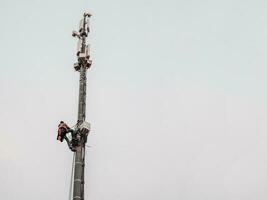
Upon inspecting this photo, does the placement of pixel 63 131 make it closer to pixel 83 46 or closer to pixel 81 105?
pixel 81 105

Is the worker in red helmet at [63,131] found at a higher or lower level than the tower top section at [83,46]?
lower

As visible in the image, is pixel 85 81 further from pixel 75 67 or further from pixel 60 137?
pixel 60 137

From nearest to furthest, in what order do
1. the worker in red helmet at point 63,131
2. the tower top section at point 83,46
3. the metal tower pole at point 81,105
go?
the metal tower pole at point 81,105 < the worker in red helmet at point 63,131 < the tower top section at point 83,46

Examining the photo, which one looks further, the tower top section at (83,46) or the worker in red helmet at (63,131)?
the tower top section at (83,46)

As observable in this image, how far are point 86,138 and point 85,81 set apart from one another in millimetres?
2920

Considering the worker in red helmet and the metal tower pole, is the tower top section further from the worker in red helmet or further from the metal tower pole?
the worker in red helmet

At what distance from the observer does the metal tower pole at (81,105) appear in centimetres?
1360

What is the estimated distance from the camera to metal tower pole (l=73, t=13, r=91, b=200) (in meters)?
13.6

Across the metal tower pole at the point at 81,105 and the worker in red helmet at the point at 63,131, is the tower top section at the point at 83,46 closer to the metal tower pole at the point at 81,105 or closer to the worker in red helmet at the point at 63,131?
the metal tower pole at the point at 81,105

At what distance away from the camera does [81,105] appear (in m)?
15.7

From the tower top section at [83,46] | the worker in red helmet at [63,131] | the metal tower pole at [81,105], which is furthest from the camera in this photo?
the tower top section at [83,46]

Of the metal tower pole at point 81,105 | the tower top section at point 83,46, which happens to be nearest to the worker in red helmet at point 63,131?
the metal tower pole at point 81,105

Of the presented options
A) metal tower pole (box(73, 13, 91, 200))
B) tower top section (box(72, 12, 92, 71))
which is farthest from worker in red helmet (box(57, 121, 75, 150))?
tower top section (box(72, 12, 92, 71))

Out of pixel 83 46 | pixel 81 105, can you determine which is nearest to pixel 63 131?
pixel 81 105
